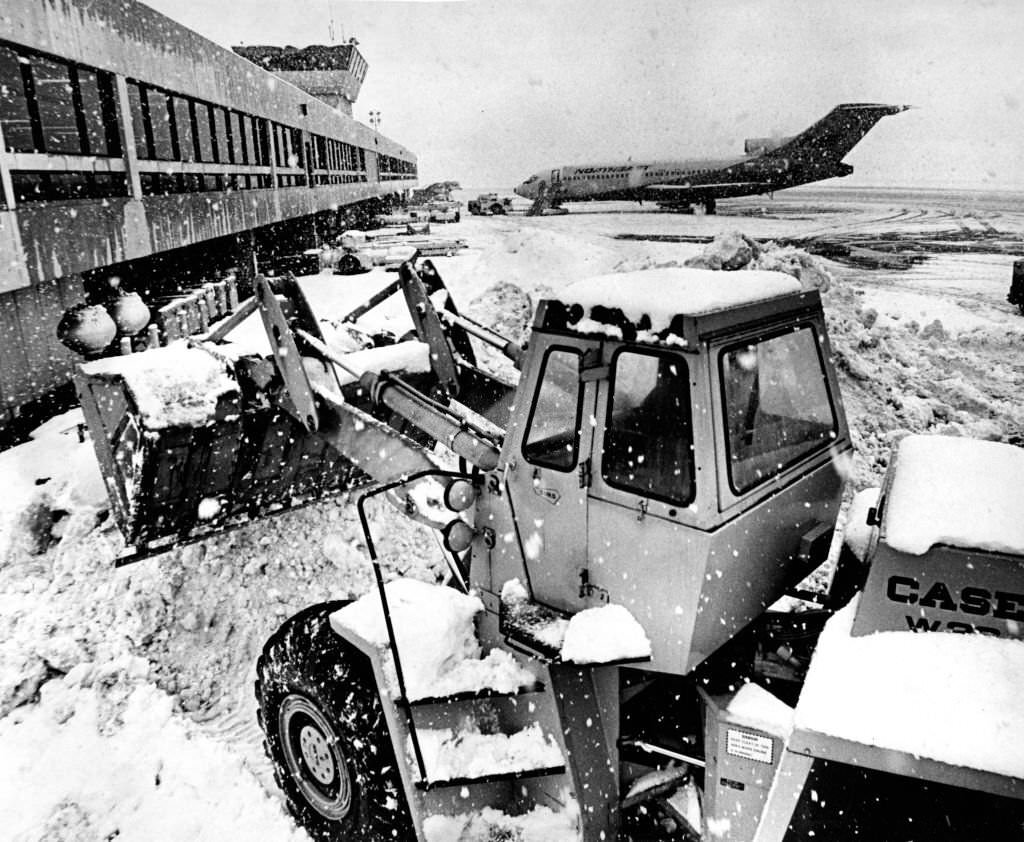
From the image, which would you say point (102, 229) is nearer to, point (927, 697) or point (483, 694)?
point (483, 694)

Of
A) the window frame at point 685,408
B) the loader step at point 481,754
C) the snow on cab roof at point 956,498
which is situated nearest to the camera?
the snow on cab roof at point 956,498

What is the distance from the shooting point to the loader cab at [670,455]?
2.54 m

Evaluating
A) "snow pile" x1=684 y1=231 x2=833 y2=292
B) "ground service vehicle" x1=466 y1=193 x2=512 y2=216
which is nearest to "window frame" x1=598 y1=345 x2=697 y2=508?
"snow pile" x1=684 y1=231 x2=833 y2=292

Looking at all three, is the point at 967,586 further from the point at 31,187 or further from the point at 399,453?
the point at 31,187

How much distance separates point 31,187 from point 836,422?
8.25 m

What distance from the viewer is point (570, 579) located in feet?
9.66

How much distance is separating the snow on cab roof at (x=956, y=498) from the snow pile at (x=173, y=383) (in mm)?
3607

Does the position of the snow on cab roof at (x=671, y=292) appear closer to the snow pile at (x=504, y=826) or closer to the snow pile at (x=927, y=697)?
the snow pile at (x=927, y=697)

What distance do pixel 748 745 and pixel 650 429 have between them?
120 cm

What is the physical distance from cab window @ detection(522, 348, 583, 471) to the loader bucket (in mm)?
2219

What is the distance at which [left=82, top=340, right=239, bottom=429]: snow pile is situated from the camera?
4141mm

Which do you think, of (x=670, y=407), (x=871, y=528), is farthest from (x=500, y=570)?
(x=871, y=528)

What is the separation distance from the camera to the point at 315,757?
3346 mm

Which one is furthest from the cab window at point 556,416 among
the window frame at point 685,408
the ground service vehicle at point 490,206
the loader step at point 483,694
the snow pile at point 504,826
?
the ground service vehicle at point 490,206
